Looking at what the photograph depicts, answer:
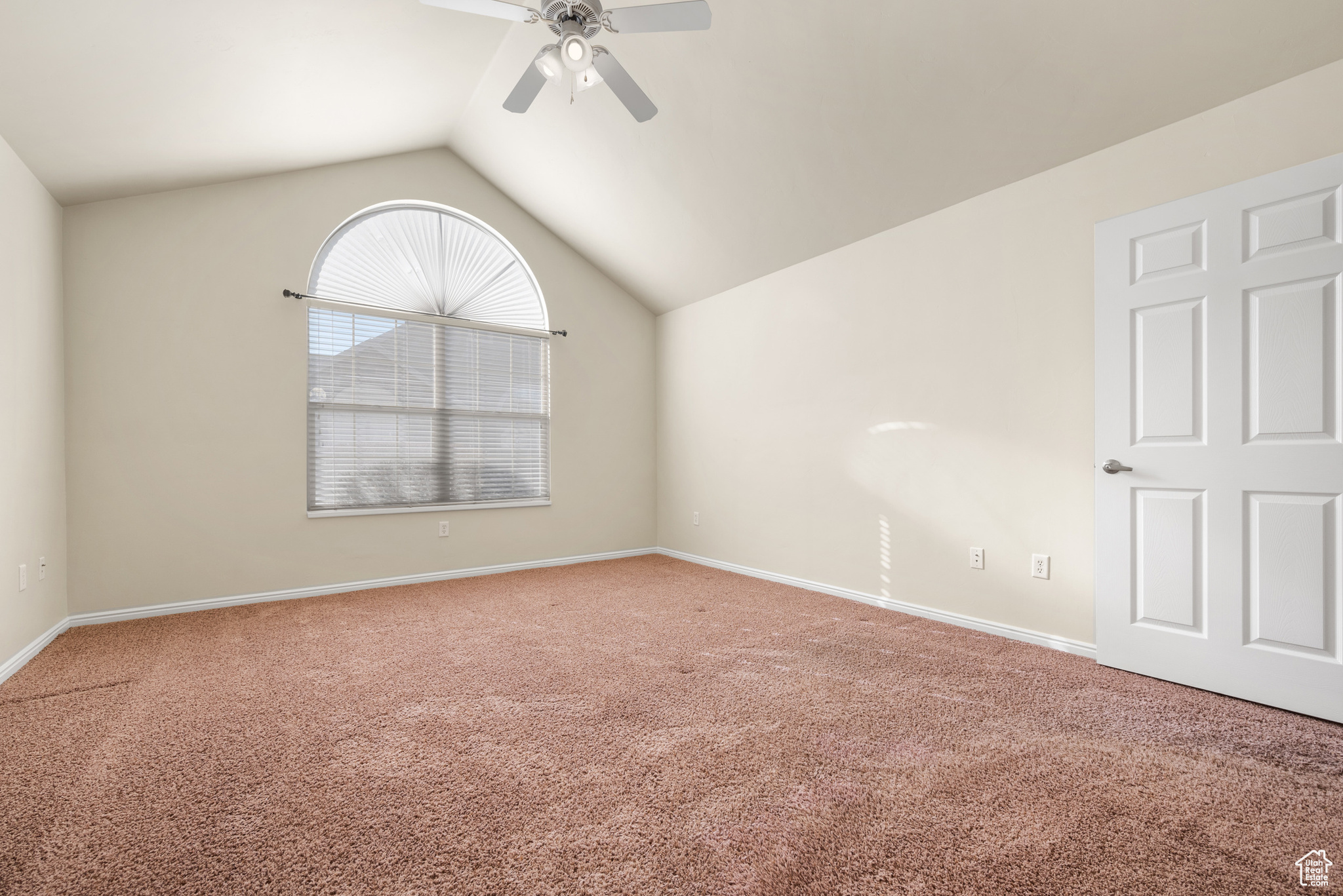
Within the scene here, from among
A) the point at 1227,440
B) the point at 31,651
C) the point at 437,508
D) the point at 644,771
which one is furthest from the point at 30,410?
the point at 1227,440

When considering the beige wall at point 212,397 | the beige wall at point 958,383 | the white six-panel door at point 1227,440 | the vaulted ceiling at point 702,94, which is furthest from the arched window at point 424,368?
the white six-panel door at point 1227,440

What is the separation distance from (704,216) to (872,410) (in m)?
1.67

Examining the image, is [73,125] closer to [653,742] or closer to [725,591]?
[653,742]

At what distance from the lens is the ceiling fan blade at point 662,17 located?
6.37 feet

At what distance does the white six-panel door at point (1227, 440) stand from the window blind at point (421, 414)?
371 centimetres

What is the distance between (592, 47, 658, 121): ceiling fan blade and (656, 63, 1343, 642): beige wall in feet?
5.44

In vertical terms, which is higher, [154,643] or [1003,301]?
[1003,301]

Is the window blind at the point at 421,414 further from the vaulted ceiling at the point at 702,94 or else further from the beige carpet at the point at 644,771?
the beige carpet at the point at 644,771

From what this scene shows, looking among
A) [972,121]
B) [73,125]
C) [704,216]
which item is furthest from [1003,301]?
[73,125]

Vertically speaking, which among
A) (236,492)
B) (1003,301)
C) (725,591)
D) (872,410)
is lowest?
(725,591)

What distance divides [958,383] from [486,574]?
11.4ft

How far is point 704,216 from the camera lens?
12.5 ft

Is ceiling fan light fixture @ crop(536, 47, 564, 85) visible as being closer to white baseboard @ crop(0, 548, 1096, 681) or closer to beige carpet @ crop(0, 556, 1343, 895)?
beige carpet @ crop(0, 556, 1343, 895)

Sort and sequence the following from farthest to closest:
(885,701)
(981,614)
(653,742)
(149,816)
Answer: (981,614) → (885,701) → (653,742) → (149,816)
